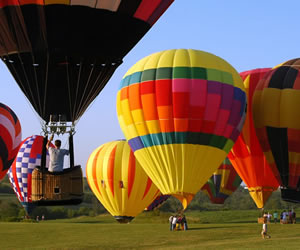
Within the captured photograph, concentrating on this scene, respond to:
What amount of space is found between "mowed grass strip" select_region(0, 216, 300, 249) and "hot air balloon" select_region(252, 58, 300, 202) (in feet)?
7.88

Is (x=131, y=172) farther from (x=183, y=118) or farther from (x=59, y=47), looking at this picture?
(x=59, y=47)

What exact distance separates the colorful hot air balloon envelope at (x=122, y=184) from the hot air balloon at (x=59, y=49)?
701 inches

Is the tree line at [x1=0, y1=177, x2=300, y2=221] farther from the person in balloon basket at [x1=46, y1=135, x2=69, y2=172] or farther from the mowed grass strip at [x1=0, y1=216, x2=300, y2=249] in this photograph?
the person in balloon basket at [x1=46, y1=135, x2=69, y2=172]

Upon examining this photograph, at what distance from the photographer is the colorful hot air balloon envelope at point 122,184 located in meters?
36.0

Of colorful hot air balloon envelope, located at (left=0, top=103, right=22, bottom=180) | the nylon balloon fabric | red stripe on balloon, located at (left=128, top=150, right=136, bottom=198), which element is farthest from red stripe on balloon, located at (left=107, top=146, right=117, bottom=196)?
the nylon balloon fabric

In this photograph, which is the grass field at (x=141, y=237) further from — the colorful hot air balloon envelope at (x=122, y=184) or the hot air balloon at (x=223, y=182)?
the hot air balloon at (x=223, y=182)

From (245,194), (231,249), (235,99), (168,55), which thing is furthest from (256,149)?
(245,194)

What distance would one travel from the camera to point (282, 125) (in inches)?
1179

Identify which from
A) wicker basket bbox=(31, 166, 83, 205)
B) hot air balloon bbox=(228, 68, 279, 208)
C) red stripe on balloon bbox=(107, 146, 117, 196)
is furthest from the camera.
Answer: red stripe on balloon bbox=(107, 146, 117, 196)

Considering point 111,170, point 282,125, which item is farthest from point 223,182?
point 282,125

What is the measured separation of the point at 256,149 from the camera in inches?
→ 1243

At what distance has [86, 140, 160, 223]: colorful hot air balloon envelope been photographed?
118 ft

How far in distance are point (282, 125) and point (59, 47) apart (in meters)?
14.9

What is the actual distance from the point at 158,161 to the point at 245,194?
78.2 m
